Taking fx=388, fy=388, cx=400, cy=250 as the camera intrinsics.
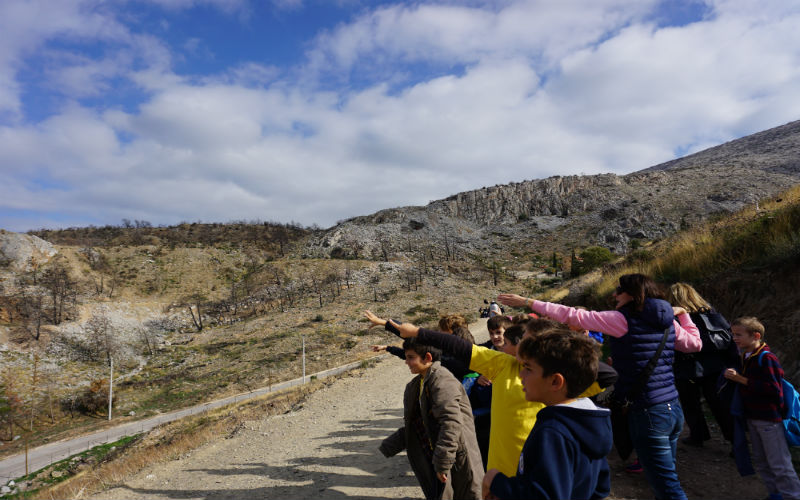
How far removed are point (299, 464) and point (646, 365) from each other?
16.8 feet

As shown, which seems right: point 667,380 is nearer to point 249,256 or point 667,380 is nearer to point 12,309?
point 12,309

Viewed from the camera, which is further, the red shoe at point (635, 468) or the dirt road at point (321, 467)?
the red shoe at point (635, 468)

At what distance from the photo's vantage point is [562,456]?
4.90ft

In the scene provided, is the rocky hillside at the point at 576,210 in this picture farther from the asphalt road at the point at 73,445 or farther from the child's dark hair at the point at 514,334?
the child's dark hair at the point at 514,334

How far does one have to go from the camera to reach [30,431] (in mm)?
18406

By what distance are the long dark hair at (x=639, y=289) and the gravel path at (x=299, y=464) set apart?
3.19 metres

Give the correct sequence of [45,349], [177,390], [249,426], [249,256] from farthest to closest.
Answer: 1. [249,256]
2. [45,349]
3. [177,390]
4. [249,426]

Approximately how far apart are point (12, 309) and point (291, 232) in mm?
50671

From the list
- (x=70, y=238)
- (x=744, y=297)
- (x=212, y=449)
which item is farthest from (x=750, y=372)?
(x=70, y=238)

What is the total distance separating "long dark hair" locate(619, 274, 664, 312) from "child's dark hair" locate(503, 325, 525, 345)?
807 mm

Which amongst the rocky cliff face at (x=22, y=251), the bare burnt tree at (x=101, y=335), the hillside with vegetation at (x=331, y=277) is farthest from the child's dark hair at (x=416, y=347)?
the rocky cliff face at (x=22, y=251)

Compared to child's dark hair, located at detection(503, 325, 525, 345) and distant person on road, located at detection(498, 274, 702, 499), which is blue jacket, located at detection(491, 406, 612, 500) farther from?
distant person on road, located at detection(498, 274, 702, 499)

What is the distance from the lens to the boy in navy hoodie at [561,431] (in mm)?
1483

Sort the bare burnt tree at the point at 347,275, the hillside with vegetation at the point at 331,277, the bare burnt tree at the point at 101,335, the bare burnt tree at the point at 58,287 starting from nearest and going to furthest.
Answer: the hillside with vegetation at the point at 331,277
the bare burnt tree at the point at 101,335
the bare burnt tree at the point at 58,287
the bare burnt tree at the point at 347,275
